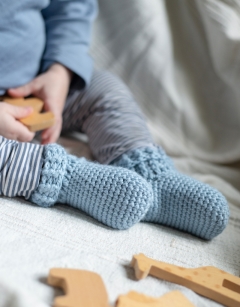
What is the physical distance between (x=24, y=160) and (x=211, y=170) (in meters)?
Answer: 0.48

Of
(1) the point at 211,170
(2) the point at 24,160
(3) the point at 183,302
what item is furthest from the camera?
(1) the point at 211,170

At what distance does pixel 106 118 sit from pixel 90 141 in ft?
0.19

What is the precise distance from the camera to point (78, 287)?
48 cm

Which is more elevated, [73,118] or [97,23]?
[97,23]

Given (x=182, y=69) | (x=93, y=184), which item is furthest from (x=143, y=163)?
(x=182, y=69)

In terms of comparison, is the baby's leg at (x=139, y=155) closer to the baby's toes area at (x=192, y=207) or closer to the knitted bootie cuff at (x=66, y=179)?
the baby's toes area at (x=192, y=207)

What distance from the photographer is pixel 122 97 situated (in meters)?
0.90

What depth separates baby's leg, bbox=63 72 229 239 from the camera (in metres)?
0.68

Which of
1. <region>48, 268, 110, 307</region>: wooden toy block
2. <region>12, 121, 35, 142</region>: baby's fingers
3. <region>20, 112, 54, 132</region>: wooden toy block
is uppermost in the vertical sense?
<region>48, 268, 110, 307</region>: wooden toy block

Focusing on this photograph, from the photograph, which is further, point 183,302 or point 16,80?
point 16,80

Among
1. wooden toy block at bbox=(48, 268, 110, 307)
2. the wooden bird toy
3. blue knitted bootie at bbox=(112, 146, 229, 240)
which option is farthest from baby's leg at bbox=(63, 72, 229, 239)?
wooden toy block at bbox=(48, 268, 110, 307)

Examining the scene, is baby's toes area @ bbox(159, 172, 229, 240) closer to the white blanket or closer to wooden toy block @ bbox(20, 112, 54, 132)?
the white blanket

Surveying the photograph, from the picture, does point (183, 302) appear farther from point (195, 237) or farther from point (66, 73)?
point (66, 73)

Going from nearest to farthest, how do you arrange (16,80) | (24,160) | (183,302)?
(183,302) < (24,160) < (16,80)
